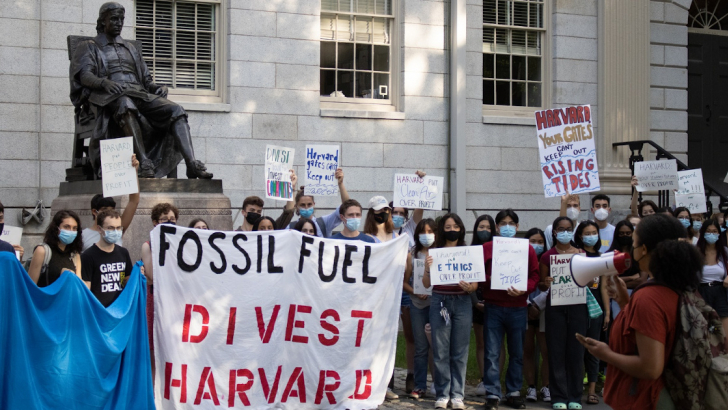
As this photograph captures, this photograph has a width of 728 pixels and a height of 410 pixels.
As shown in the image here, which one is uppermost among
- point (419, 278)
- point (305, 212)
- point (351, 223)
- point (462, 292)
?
point (305, 212)

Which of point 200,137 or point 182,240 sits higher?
point 200,137

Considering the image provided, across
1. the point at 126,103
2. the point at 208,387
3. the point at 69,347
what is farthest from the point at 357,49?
the point at 69,347

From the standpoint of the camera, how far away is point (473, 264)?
800cm

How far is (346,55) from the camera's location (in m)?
15.0

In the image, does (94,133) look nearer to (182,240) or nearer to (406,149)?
(182,240)

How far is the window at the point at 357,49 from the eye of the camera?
14.9m

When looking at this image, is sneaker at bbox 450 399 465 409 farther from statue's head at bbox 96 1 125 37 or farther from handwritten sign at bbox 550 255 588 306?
statue's head at bbox 96 1 125 37

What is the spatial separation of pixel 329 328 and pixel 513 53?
9933mm

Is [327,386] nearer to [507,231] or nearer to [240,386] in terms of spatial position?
[240,386]

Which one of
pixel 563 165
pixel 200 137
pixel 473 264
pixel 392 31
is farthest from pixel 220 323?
pixel 392 31

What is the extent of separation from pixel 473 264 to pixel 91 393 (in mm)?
3429

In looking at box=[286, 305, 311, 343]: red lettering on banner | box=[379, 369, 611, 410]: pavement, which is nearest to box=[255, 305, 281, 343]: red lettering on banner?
box=[286, 305, 311, 343]: red lettering on banner

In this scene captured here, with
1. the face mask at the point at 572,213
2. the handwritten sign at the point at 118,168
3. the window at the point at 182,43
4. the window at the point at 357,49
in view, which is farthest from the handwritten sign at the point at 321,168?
the window at the point at 357,49

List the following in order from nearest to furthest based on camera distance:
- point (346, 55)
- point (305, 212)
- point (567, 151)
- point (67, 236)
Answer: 1. point (67, 236)
2. point (305, 212)
3. point (567, 151)
4. point (346, 55)
